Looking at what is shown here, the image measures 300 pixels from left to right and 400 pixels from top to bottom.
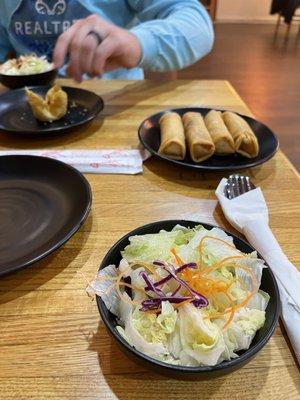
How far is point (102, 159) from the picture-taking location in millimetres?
853

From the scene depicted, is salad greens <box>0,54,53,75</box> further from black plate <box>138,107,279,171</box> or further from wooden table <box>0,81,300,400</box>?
black plate <box>138,107,279,171</box>

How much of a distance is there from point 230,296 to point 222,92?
36.5 inches

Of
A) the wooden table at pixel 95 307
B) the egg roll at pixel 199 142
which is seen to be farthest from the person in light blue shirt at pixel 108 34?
the egg roll at pixel 199 142

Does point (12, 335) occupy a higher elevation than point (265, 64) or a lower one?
higher

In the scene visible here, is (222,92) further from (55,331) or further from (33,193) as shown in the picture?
(55,331)

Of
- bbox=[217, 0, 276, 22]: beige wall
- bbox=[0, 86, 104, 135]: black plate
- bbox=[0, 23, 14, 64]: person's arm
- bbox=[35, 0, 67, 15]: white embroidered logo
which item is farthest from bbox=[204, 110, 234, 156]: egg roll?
bbox=[217, 0, 276, 22]: beige wall

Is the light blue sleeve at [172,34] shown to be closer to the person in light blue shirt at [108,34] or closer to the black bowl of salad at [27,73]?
the person in light blue shirt at [108,34]

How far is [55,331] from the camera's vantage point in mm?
494

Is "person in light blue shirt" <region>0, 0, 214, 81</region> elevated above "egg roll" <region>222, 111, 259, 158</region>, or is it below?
above

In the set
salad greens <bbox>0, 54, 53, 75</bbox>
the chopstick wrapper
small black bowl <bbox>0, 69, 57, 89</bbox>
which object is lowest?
the chopstick wrapper

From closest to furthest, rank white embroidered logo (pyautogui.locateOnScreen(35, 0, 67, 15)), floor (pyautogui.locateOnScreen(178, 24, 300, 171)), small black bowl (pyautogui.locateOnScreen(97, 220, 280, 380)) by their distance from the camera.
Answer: small black bowl (pyautogui.locateOnScreen(97, 220, 280, 380)) → white embroidered logo (pyautogui.locateOnScreen(35, 0, 67, 15)) → floor (pyautogui.locateOnScreen(178, 24, 300, 171))

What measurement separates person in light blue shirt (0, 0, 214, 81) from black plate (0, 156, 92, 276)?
46 centimetres

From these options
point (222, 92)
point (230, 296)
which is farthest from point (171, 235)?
point (222, 92)

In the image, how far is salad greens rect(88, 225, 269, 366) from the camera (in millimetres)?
407
